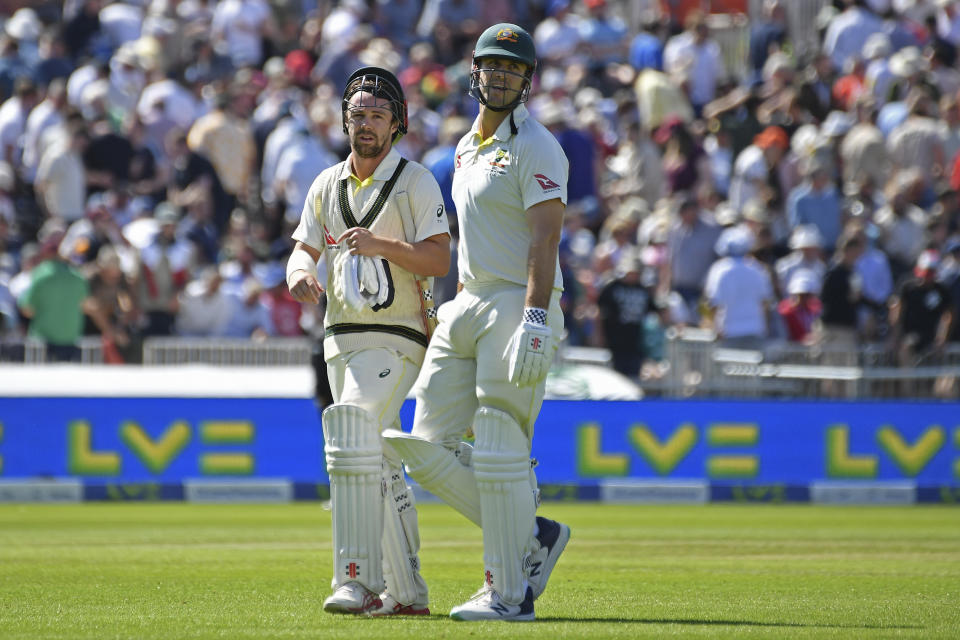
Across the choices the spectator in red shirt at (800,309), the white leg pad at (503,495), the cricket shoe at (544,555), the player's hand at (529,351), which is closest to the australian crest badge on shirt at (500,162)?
the player's hand at (529,351)

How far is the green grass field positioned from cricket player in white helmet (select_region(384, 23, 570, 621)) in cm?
34

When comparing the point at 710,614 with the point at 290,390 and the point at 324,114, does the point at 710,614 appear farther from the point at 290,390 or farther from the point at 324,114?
the point at 324,114

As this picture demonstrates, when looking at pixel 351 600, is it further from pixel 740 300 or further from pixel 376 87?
pixel 740 300

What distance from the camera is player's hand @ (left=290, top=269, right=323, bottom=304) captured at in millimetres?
7266

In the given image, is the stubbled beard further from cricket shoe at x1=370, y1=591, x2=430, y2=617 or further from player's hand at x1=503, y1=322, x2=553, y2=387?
cricket shoe at x1=370, y1=591, x2=430, y2=617

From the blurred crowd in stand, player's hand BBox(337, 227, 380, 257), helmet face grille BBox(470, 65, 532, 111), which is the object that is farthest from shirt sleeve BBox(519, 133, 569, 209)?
the blurred crowd in stand

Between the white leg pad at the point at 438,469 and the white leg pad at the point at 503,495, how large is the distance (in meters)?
0.13

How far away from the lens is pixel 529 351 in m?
6.89

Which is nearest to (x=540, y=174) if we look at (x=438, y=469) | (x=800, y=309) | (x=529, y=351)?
(x=529, y=351)

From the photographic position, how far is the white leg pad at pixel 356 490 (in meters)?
7.24

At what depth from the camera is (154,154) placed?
2089 centimetres

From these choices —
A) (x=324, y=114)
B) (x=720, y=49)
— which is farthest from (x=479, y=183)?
(x=720, y=49)

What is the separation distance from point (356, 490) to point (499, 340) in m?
0.86

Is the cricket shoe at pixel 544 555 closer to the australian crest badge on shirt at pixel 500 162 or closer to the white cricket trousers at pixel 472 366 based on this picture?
the white cricket trousers at pixel 472 366
